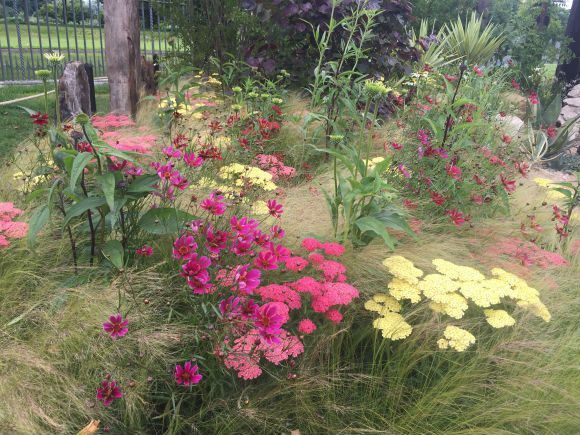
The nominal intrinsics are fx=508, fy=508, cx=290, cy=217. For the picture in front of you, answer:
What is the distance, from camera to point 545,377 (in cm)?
173

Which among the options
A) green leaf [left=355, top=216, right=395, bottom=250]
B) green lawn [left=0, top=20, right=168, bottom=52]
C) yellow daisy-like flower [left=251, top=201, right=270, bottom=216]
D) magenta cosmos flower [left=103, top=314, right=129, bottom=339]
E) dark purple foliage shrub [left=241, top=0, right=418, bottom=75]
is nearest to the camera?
magenta cosmos flower [left=103, top=314, right=129, bottom=339]

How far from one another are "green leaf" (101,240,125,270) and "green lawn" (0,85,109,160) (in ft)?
6.13

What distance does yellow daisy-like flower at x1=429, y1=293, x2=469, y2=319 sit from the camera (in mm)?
1694

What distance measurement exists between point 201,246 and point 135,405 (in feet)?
2.00

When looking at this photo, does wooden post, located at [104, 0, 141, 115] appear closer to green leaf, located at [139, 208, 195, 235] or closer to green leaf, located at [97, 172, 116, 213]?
green leaf, located at [139, 208, 195, 235]

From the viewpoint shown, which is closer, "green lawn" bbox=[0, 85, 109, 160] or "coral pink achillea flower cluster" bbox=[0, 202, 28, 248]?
"coral pink achillea flower cluster" bbox=[0, 202, 28, 248]

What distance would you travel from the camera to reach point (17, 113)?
227 inches

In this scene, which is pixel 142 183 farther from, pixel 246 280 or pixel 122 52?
pixel 122 52

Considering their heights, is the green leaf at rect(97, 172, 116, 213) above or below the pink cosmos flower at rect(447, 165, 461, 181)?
above

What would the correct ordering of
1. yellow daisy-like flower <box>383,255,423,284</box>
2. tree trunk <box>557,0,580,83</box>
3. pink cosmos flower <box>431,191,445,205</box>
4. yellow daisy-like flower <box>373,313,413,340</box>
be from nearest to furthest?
yellow daisy-like flower <box>373,313,413,340</box>
yellow daisy-like flower <box>383,255,423,284</box>
pink cosmos flower <box>431,191,445,205</box>
tree trunk <box>557,0,580,83</box>

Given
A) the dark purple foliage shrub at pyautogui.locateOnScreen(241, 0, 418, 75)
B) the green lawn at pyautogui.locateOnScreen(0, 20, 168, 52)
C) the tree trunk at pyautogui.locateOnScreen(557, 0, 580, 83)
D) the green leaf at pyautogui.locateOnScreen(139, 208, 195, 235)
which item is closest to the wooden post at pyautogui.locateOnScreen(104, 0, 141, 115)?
the dark purple foliage shrub at pyautogui.locateOnScreen(241, 0, 418, 75)

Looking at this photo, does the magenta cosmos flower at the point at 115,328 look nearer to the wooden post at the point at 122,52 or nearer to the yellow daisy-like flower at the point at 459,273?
the yellow daisy-like flower at the point at 459,273

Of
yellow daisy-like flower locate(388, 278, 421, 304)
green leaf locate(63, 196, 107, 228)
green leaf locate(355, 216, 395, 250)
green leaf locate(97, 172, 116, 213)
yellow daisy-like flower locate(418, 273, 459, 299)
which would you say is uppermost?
green leaf locate(97, 172, 116, 213)

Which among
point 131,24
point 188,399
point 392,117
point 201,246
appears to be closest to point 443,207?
point 201,246
